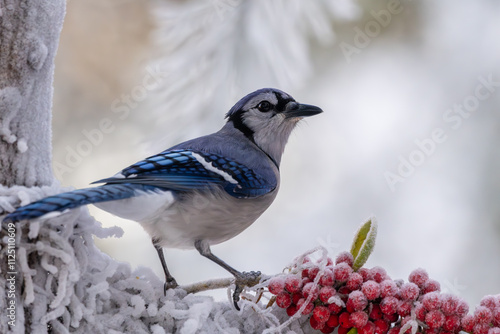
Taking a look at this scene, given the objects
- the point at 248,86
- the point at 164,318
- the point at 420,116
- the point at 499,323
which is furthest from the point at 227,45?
the point at 499,323

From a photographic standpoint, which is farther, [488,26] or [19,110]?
[488,26]

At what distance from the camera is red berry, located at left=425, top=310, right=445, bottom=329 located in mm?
730

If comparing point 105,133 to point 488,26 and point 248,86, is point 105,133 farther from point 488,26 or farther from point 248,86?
point 488,26

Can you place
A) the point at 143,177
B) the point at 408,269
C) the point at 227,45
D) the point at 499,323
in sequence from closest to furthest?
the point at 499,323 < the point at 143,177 < the point at 227,45 < the point at 408,269

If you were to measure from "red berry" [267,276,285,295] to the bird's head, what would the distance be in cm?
45

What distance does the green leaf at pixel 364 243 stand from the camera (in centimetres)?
79

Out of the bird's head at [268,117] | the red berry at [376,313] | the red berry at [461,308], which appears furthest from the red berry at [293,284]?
the bird's head at [268,117]

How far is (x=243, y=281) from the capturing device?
0.86m

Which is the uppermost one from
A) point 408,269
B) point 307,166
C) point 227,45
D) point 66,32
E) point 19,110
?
point 66,32

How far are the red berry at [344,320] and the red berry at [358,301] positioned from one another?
0.06 feet

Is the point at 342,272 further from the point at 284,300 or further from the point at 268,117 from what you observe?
the point at 268,117

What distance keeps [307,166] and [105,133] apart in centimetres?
52

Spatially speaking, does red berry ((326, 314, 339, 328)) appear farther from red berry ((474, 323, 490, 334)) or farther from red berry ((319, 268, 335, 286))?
red berry ((474, 323, 490, 334))

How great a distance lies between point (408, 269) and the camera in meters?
1.38
